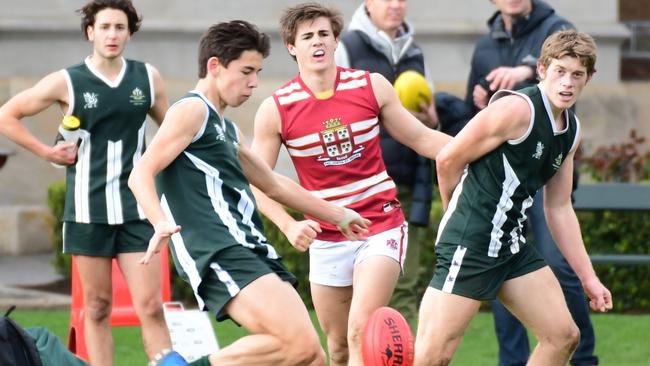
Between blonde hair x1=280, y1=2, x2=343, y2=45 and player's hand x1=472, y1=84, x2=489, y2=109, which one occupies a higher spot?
blonde hair x1=280, y1=2, x2=343, y2=45

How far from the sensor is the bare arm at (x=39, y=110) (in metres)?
8.41

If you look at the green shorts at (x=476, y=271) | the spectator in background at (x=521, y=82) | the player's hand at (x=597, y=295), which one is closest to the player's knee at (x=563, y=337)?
the player's hand at (x=597, y=295)

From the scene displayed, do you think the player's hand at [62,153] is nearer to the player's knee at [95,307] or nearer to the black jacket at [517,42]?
the player's knee at [95,307]

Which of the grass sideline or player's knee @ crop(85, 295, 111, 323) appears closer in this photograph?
player's knee @ crop(85, 295, 111, 323)

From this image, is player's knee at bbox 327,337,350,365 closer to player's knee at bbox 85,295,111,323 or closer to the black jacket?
player's knee at bbox 85,295,111,323

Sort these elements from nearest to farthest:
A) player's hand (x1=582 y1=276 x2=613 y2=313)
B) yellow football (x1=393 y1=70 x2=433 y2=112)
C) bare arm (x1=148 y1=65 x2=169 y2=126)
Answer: player's hand (x1=582 y1=276 x2=613 y2=313), bare arm (x1=148 y1=65 x2=169 y2=126), yellow football (x1=393 y1=70 x2=433 y2=112)

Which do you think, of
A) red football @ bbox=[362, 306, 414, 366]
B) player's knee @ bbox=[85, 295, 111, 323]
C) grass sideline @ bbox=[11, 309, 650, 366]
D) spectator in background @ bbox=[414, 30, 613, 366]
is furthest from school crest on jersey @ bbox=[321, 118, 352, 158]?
grass sideline @ bbox=[11, 309, 650, 366]

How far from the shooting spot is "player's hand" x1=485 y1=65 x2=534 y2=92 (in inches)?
348

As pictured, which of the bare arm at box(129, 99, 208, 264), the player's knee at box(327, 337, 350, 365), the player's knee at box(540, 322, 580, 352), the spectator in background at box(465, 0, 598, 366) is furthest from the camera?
the spectator in background at box(465, 0, 598, 366)

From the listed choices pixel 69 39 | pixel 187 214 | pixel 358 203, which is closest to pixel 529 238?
pixel 358 203

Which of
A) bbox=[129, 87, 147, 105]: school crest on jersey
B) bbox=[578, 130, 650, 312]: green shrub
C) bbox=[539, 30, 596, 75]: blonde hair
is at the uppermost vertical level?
bbox=[539, 30, 596, 75]: blonde hair

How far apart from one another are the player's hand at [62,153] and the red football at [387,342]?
7.23ft

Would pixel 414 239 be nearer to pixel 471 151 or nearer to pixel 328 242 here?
pixel 328 242

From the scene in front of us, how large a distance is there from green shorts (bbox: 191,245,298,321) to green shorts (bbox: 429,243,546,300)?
0.92 m
